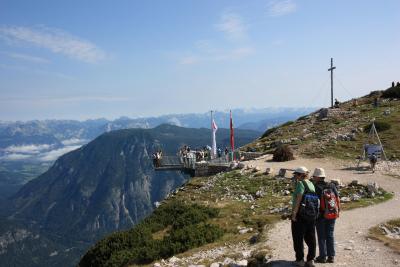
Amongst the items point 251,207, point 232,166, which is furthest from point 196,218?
point 232,166

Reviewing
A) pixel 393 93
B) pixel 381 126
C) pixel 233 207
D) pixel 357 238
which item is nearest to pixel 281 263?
→ pixel 357 238

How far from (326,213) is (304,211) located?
100 cm

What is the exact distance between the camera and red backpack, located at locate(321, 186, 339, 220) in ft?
44.3

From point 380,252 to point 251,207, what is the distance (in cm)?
1143

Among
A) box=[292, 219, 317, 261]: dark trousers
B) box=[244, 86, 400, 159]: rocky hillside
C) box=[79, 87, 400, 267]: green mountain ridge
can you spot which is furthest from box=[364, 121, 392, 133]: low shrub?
box=[292, 219, 317, 261]: dark trousers

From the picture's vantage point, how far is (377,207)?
884 inches

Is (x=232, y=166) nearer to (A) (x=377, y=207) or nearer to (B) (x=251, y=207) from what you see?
(B) (x=251, y=207)

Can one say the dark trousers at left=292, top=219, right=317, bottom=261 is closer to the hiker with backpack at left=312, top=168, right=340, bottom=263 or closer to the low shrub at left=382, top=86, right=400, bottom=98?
the hiker with backpack at left=312, top=168, right=340, bottom=263

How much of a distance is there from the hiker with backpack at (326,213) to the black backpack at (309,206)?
0.56 metres

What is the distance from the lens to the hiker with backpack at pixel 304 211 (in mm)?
12992

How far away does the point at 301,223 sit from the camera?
43.7 feet

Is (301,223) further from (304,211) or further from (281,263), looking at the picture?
(281,263)

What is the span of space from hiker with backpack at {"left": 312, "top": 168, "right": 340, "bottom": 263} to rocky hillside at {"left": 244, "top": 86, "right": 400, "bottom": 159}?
25269 millimetres

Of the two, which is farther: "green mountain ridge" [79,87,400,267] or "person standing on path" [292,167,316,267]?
"green mountain ridge" [79,87,400,267]
